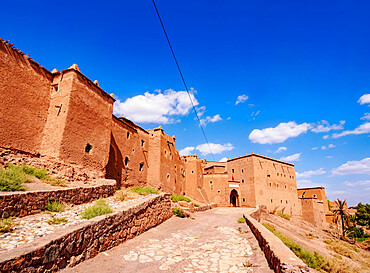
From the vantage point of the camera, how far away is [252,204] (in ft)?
117

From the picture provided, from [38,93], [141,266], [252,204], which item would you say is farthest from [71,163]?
[252,204]

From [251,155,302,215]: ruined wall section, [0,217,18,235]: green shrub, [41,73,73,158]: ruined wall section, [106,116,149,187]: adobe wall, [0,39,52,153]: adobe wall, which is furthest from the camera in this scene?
[251,155,302,215]: ruined wall section

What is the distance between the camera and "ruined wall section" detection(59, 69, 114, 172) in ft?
43.0

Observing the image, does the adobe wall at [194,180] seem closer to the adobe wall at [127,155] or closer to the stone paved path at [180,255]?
the adobe wall at [127,155]

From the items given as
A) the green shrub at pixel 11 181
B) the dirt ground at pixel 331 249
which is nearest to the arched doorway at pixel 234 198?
the dirt ground at pixel 331 249

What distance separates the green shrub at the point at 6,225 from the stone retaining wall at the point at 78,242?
1369mm

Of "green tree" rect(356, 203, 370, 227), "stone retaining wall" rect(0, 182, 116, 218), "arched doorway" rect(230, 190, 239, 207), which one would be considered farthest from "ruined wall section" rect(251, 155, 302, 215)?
"stone retaining wall" rect(0, 182, 116, 218)

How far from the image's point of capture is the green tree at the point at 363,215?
44094 millimetres

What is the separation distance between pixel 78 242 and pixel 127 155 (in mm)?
15428

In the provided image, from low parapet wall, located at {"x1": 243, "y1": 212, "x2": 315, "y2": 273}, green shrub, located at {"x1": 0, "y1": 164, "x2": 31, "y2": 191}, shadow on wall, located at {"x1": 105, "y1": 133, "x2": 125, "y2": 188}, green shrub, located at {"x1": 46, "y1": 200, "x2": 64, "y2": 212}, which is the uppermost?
shadow on wall, located at {"x1": 105, "y1": 133, "x2": 125, "y2": 188}

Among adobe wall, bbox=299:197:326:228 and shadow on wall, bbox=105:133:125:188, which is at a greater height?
shadow on wall, bbox=105:133:125:188

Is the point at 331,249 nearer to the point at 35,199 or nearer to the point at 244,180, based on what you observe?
the point at 244,180

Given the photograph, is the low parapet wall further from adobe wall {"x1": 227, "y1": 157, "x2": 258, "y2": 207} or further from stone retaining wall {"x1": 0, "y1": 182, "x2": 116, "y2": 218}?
adobe wall {"x1": 227, "y1": 157, "x2": 258, "y2": 207}

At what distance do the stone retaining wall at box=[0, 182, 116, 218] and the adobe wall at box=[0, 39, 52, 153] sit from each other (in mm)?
5242
